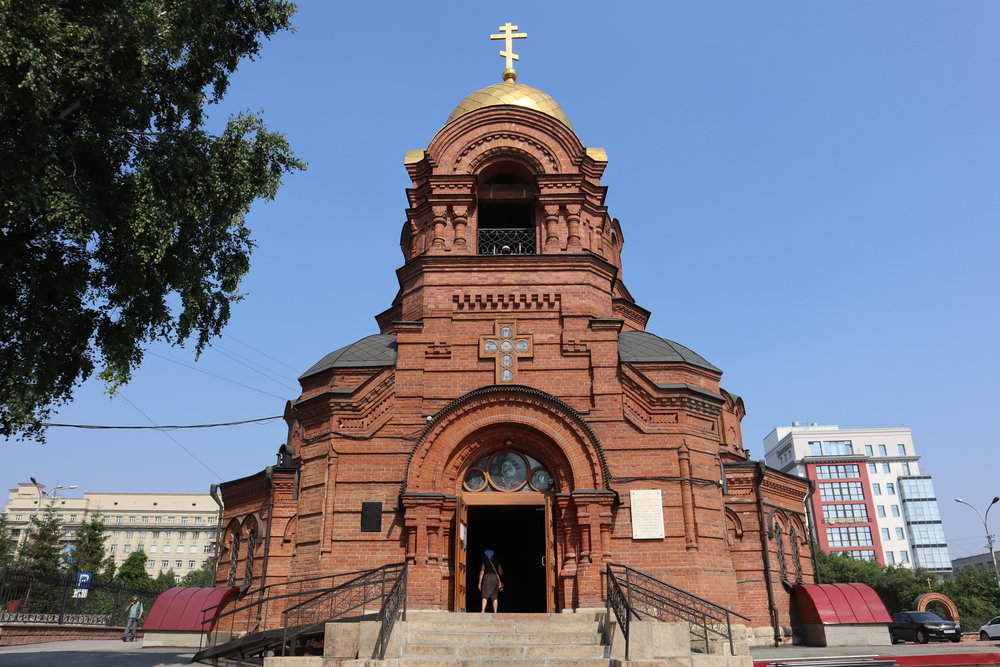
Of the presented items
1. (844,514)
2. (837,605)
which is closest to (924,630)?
(837,605)

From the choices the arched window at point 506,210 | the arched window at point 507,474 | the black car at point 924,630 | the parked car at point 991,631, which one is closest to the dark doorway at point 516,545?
the arched window at point 507,474

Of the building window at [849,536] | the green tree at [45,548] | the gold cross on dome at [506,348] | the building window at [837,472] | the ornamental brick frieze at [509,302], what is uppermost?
the building window at [837,472]

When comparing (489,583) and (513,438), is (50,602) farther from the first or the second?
(513,438)

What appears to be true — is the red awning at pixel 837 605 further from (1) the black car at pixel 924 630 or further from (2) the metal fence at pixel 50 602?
(2) the metal fence at pixel 50 602

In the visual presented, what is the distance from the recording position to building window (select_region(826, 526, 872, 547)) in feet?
226

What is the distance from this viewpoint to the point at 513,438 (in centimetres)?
1377

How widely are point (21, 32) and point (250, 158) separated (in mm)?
3059

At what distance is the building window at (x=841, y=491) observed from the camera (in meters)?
71.2

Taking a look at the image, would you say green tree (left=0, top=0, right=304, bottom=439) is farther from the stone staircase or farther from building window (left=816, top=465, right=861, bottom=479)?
building window (left=816, top=465, right=861, bottom=479)

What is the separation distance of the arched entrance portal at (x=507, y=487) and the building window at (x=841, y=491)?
66364 millimetres

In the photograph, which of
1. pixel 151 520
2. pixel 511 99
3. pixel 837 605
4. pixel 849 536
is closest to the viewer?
pixel 837 605

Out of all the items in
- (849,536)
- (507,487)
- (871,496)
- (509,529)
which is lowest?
(509,529)

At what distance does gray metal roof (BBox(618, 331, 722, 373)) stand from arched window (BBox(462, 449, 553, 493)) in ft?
9.16

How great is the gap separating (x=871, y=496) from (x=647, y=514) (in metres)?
69.0
